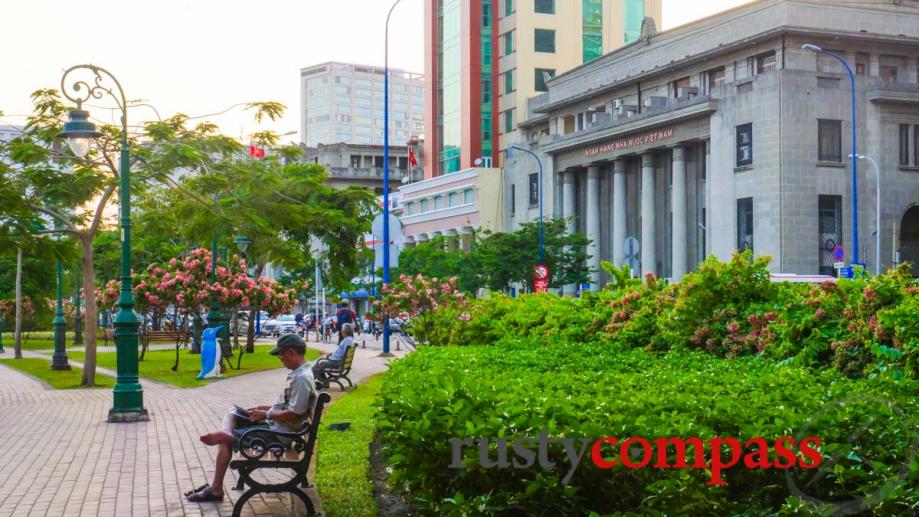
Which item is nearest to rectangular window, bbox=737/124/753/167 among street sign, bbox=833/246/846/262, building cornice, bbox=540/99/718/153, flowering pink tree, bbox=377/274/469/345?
building cornice, bbox=540/99/718/153

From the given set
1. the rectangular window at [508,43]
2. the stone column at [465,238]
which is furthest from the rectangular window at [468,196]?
the rectangular window at [508,43]

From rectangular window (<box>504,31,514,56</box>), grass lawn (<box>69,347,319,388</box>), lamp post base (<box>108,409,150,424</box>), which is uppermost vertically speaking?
rectangular window (<box>504,31,514,56</box>)

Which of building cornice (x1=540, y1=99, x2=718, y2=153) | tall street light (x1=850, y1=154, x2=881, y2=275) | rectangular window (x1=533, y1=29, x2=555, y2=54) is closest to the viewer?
tall street light (x1=850, y1=154, x2=881, y2=275)

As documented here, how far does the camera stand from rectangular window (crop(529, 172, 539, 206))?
79688 millimetres

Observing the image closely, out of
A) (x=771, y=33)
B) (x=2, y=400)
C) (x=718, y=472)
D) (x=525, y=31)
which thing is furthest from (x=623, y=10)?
(x=718, y=472)

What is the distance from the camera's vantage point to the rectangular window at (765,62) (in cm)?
5884

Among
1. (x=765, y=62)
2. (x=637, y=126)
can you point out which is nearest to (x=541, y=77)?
(x=637, y=126)

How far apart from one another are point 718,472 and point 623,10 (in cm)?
8603

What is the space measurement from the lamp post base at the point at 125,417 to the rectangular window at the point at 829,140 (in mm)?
43902

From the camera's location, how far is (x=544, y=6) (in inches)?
3413

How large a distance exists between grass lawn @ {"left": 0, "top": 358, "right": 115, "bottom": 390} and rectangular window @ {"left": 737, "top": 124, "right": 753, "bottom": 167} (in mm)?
33405

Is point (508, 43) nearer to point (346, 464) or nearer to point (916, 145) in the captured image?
point (916, 145)

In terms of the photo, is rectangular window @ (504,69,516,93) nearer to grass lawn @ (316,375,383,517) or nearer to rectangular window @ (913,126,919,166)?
rectangular window @ (913,126,919,166)

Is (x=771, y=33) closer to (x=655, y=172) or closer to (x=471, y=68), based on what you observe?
(x=655, y=172)
